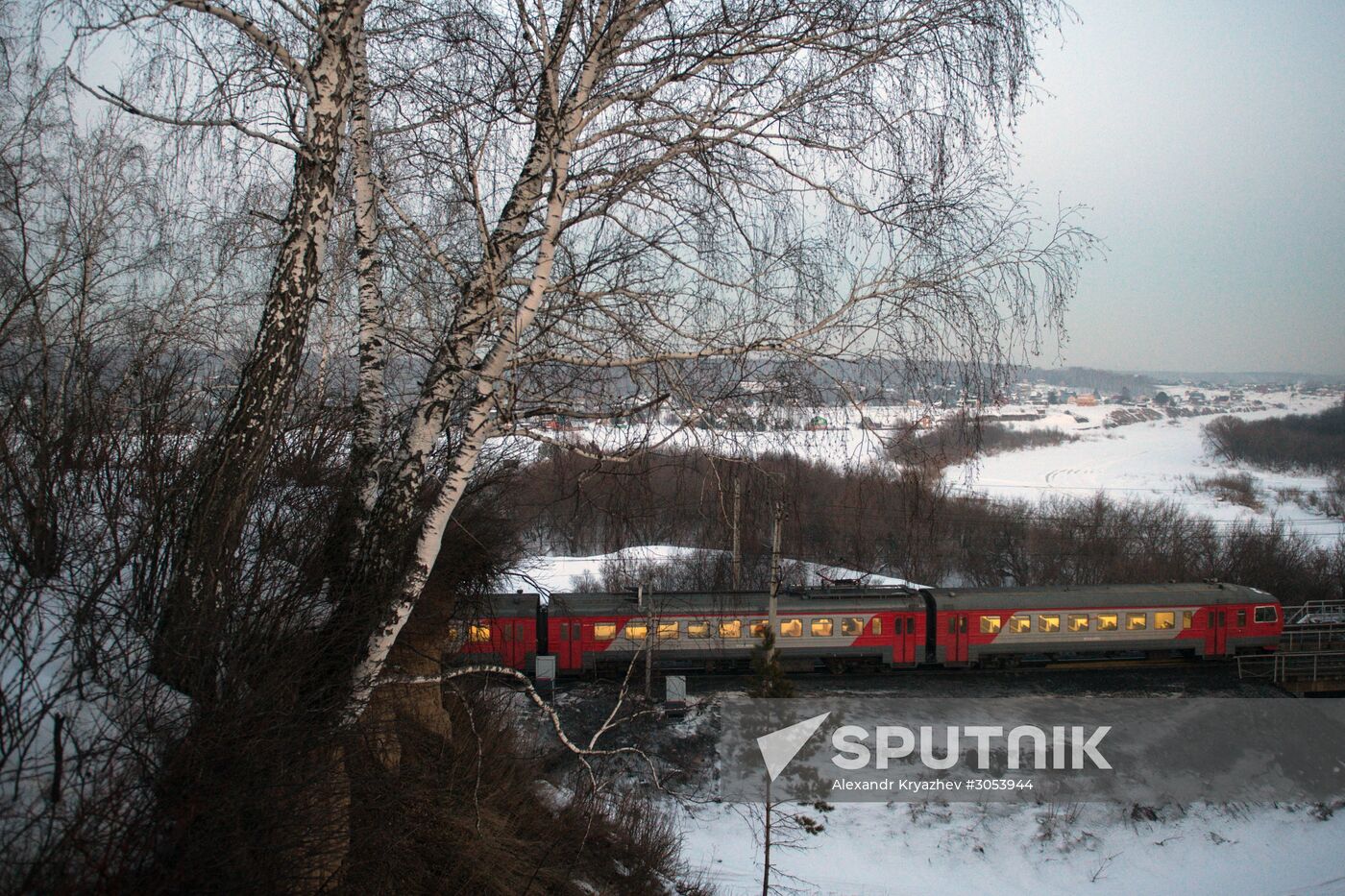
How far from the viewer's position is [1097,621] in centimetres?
1284

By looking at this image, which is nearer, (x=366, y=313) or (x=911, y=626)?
(x=366, y=313)

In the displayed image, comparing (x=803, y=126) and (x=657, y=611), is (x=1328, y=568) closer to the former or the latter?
(x=657, y=611)

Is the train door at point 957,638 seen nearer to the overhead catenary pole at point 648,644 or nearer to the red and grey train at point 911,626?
the red and grey train at point 911,626

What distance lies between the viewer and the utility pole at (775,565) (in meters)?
3.00

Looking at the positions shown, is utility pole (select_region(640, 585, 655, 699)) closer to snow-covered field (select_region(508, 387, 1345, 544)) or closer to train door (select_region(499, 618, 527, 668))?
train door (select_region(499, 618, 527, 668))

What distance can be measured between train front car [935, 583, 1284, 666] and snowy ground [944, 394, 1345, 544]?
9550 mm

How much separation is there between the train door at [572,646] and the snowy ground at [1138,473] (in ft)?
54.9

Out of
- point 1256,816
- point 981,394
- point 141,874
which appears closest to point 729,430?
point 981,394

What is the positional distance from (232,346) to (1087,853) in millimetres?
11154

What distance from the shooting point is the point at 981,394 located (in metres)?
2.84

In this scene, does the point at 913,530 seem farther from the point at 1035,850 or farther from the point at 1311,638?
the point at 1311,638

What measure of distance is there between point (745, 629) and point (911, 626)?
291cm
